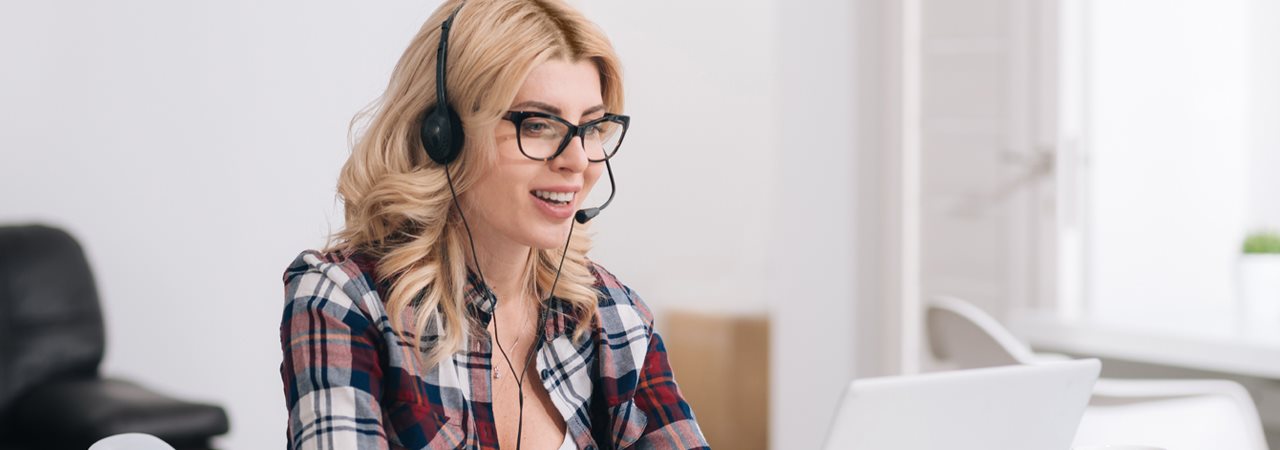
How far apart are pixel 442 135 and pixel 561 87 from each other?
0.39 ft

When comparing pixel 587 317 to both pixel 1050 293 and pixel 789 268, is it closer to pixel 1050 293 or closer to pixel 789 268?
pixel 789 268

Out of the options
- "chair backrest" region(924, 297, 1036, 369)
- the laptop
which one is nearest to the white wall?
"chair backrest" region(924, 297, 1036, 369)

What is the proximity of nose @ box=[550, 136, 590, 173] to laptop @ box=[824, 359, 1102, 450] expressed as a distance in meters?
0.36

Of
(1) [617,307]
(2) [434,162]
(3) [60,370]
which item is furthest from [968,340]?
(3) [60,370]

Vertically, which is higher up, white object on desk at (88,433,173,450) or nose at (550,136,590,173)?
nose at (550,136,590,173)

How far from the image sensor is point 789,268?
10.9 feet

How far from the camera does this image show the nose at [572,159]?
111cm

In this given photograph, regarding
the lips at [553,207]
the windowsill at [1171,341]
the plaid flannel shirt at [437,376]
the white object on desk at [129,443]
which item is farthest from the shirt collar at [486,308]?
the windowsill at [1171,341]

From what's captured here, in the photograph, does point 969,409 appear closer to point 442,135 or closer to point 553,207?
point 553,207

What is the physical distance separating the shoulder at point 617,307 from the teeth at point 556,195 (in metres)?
0.17

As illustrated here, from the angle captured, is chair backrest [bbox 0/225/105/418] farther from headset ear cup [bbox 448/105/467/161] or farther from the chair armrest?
headset ear cup [bbox 448/105/467/161]

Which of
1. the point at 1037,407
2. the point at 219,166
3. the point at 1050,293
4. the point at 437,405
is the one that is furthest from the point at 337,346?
the point at 1050,293

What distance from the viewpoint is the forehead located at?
1114mm

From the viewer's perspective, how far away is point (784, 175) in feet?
10.7
